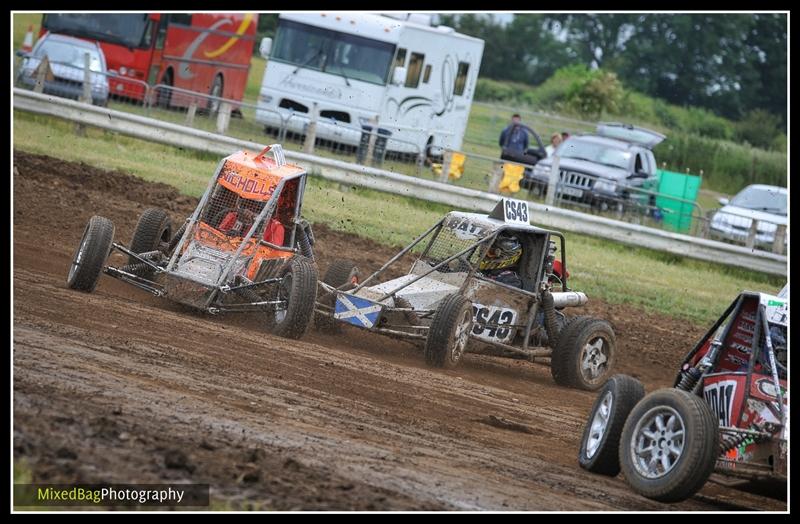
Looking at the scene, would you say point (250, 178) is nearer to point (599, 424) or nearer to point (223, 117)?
point (599, 424)

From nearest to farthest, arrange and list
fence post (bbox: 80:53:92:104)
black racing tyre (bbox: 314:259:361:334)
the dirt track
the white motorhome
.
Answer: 1. the dirt track
2. black racing tyre (bbox: 314:259:361:334)
3. fence post (bbox: 80:53:92:104)
4. the white motorhome

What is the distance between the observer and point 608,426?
735 centimetres

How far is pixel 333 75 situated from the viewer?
2595 centimetres

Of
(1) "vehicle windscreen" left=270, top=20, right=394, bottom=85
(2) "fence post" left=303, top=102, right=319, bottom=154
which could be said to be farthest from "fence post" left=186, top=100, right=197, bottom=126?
(1) "vehicle windscreen" left=270, top=20, right=394, bottom=85

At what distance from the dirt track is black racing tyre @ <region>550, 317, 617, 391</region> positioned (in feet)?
0.61

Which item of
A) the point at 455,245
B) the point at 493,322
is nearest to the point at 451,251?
the point at 455,245

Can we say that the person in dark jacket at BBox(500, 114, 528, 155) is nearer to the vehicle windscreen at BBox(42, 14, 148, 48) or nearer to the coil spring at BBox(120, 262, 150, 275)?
the vehicle windscreen at BBox(42, 14, 148, 48)

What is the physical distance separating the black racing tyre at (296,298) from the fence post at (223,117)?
11.0 m

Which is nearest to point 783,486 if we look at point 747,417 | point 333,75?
point 747,417

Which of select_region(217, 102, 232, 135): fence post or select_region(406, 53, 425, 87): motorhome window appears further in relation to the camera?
select_region(406, 53, 425, 87): motorhome window

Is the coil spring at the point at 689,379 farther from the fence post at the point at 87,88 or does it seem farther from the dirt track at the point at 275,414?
the fence post at the point at 87,88

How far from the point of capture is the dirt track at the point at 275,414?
568cm

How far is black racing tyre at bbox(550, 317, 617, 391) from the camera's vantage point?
36.7 feet

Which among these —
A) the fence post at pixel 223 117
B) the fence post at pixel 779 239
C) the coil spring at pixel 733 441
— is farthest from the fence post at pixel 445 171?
the coil spring at pixel 733 441
